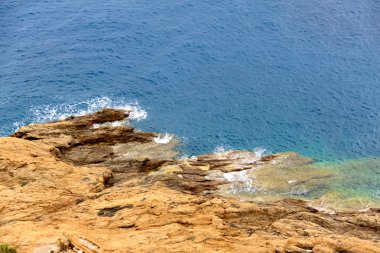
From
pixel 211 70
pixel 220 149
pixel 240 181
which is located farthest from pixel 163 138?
pixel 211 70

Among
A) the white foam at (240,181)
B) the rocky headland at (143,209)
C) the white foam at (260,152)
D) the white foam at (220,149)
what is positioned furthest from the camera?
the white foam at (220,149)

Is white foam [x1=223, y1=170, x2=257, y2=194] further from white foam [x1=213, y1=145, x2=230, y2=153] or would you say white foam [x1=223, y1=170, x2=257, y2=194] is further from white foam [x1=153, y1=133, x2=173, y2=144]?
white foam [x1=153, y1=133, x2=173, y2=144]

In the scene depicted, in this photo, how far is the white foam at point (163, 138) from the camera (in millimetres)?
57950

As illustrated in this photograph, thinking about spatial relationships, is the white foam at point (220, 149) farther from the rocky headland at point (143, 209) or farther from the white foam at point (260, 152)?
the white foam at point (260, 152)

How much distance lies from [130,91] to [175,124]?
35.3 ft

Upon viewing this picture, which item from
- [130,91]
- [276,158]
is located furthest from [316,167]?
[130,91]

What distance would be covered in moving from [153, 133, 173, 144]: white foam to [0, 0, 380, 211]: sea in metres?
1.37

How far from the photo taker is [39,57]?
75.7 m

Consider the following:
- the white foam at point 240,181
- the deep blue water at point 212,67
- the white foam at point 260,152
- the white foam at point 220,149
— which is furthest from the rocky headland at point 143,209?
the deep blue water at point 212,67

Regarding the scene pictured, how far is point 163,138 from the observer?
58.6m

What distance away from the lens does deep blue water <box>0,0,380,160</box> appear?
6072 centimetres

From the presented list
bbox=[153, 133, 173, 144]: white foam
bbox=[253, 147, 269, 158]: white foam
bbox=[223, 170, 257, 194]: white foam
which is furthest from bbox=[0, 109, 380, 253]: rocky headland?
bbox=[153, 133, 173, 144]: white foam

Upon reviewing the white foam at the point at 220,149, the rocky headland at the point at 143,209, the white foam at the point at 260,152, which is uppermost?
the white foam at the point at 220,149

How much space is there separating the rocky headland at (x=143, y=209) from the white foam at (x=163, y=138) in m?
5.57
